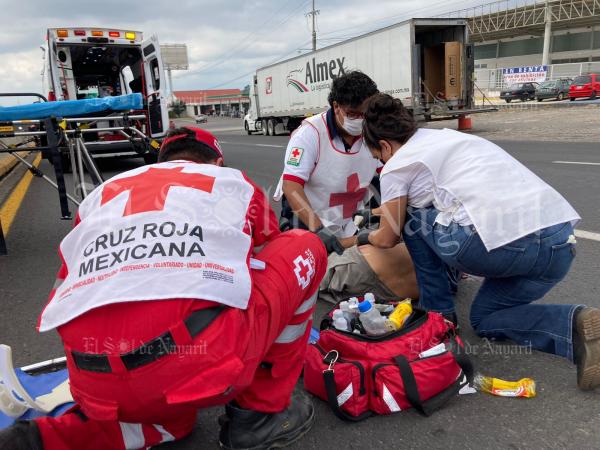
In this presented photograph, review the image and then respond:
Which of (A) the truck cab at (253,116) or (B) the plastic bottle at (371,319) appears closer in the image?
(B) the plastic bottle at (371,319)

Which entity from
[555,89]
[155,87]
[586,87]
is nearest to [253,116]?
[155,87]

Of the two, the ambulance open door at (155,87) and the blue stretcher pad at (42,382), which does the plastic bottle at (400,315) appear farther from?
the ambulance open door at (155,87)

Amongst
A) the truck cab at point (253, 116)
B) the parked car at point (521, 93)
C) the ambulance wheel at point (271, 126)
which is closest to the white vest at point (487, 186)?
the ambulance wheel at point (271, 126)

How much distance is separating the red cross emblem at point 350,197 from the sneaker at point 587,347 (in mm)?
1888

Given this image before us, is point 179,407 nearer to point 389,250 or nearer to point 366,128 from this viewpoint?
point 366,128

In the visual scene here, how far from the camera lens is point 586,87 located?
2841 centimetres

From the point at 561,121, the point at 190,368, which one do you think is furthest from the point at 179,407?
the point at 561,121

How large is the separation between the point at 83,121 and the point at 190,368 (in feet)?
12.8

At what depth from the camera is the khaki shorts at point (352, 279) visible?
125 inches

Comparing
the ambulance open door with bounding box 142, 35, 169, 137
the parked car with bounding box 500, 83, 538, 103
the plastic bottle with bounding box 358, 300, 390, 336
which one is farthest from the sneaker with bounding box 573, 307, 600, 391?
the parked car with bounding box 500, 83, 538, 103

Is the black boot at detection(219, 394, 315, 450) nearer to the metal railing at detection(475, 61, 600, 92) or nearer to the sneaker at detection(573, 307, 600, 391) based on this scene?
the sneaker at detection(573, 307, 600, 391)

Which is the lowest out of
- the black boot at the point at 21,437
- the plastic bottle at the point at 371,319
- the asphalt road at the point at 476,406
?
the asphalt road at the point at 476,406

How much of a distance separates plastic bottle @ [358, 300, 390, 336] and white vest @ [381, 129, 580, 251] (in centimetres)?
62

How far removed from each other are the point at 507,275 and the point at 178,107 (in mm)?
88402
